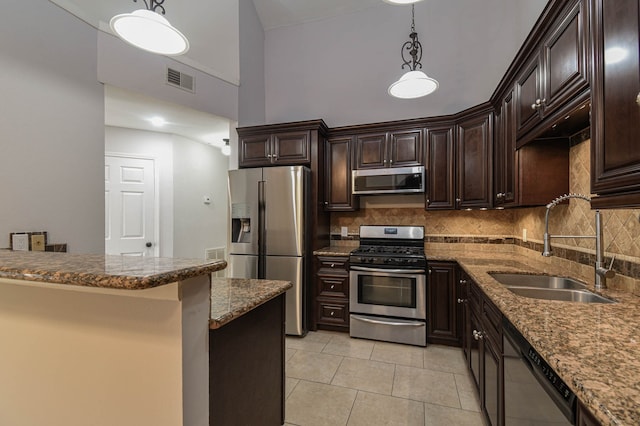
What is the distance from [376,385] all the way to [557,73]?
2.38 meters

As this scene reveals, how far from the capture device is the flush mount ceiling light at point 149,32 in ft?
4.70

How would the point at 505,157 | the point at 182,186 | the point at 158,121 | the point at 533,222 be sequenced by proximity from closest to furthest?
the point at 505,157 → the point at 533,222 → the point at 158,121 → the point at 182,186

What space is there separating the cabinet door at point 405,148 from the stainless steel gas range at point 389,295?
102 centimetres

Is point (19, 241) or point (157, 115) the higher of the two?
point (157, 115)

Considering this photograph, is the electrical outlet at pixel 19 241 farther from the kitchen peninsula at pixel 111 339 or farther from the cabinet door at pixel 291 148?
the cabinet door at pixel 291 148

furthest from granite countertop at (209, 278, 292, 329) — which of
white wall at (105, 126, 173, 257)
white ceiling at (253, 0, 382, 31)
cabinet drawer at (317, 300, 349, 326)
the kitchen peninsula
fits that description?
white ceiling at (253, 0, 382, 31)

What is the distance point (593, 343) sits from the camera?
0.89 m

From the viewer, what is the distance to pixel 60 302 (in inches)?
42.4

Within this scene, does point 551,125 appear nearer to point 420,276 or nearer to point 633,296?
point 633,296

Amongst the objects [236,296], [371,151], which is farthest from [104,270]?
[371,151]

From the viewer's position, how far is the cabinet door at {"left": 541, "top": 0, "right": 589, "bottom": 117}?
1.28 metres

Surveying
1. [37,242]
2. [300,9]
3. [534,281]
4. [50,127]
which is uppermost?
[300,9]

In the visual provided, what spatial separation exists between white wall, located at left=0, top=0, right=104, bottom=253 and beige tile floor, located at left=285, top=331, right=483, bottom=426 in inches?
83.4

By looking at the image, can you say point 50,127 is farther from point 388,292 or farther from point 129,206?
point 388,292
